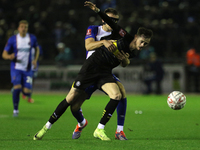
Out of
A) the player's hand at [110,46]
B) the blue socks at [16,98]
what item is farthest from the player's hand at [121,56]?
the blue socks at [16,98]

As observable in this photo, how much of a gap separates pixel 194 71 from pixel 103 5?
5562 millimetres

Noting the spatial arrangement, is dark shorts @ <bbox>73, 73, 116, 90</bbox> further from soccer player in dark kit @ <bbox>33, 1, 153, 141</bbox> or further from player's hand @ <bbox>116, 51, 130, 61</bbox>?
player's hand @ <bbox>116, 51, 130, 61</bbox>

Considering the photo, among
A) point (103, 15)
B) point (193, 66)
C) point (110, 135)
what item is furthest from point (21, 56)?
point (193, 66)

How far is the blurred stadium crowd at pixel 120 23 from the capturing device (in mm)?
19062

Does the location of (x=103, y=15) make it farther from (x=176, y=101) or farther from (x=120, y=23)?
(x=120, y=23)

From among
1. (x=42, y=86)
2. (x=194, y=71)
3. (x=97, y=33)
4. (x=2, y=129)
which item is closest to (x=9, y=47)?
(x=2, y=129)

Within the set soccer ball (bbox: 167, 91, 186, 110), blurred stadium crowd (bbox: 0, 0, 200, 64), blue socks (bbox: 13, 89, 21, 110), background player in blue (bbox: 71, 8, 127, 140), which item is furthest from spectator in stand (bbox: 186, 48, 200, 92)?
background player in blue (bbox: 71, 8, 127, 140)

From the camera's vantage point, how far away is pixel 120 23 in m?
19.1

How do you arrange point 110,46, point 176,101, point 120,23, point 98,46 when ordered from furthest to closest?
point 120,23 < point 176,101 < point 98,46 < point 110,46

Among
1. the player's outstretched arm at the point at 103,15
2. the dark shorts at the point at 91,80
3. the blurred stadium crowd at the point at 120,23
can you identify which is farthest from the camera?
the blurred stadium crowd at the point at 120,23

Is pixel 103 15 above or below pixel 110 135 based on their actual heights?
above

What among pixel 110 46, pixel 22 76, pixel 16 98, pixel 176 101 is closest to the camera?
pixel 110 46

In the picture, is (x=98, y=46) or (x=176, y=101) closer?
(x=98, y=46)

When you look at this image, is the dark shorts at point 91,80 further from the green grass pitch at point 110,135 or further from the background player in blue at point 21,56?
the background player in blue at point 21,56
